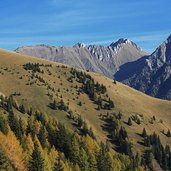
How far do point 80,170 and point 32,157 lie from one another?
23525mm

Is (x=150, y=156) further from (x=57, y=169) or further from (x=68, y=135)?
(x=57, y=169)

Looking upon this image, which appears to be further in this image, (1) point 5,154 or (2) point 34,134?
(2) point 34,134

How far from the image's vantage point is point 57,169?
112m

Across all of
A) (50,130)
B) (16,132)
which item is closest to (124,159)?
(50,130)

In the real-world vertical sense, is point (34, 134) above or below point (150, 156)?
above

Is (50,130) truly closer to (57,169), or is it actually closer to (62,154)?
(62,154)

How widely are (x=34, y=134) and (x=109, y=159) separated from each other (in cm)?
2602

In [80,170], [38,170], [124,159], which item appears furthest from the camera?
[124,159]

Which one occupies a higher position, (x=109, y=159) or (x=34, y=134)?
(x=34, y=134)

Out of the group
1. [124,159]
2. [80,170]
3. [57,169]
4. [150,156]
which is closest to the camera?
[57,169]

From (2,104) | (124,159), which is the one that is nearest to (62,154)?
(124,159)

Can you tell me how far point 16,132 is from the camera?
419 feet

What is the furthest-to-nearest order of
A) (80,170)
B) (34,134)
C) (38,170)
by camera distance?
(34,134) → (80,170) → (38,170)

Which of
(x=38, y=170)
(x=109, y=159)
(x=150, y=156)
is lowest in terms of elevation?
(x=150, y=156)
